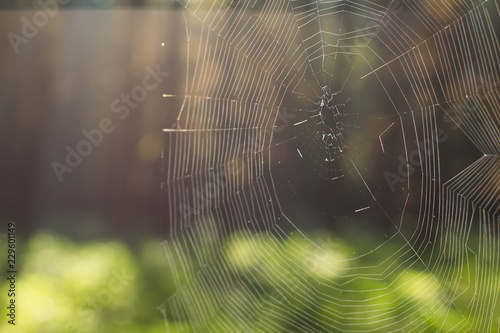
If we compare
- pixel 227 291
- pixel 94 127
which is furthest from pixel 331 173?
pixel 94 127

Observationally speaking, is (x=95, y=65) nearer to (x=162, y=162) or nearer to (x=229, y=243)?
(x=162, y=162)

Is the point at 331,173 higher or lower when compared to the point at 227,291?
higher

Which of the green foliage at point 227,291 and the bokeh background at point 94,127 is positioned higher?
the bokeh background at point 94,127

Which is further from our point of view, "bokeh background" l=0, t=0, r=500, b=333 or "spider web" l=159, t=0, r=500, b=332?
"bokeh background" l=0, t=0, r=500, b=333

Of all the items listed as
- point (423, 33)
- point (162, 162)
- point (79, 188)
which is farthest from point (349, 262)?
point (79, 188)

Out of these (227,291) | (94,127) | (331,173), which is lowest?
(227,291)

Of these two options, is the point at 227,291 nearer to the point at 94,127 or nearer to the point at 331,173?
the point at 331,173

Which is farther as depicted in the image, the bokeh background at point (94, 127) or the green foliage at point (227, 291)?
the bokeh background at point (94, 127)

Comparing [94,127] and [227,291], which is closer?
[227,291]

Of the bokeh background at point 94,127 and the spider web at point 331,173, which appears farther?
the bokeh background at point 94,127
